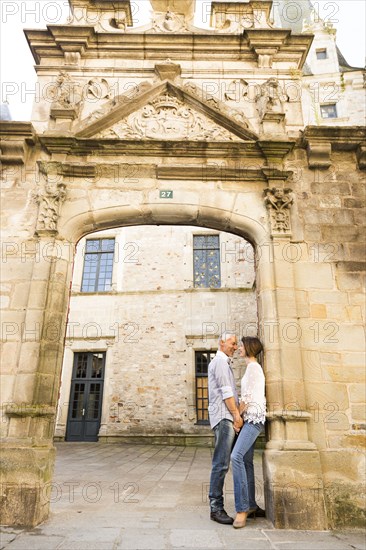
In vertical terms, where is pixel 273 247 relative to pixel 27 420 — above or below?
above

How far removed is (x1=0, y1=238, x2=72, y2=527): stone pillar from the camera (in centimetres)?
322

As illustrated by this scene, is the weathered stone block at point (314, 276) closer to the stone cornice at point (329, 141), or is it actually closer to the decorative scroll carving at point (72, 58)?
the stone cornice at point (329, 141)

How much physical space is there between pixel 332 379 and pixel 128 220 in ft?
9.09

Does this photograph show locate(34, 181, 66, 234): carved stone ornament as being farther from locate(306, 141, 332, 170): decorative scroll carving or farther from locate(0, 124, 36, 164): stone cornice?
locate(306, 141, 332, 170): decorative scroll carving

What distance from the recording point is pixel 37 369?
12.0 feet

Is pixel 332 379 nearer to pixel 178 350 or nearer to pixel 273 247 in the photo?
pixel 273 247

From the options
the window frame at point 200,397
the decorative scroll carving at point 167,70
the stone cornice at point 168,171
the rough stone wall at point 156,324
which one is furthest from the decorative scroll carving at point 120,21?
the window frame at point 200,397

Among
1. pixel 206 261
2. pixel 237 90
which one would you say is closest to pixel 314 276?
pixel 237 90

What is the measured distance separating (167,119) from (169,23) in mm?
1782

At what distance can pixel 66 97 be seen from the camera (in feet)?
15.7

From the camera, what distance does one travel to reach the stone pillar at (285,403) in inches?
127

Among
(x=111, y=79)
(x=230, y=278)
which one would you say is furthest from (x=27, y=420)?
(x=230, y=278)

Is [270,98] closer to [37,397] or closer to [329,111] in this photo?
[37,397]

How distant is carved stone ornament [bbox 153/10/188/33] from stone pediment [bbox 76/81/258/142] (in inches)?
44.4
